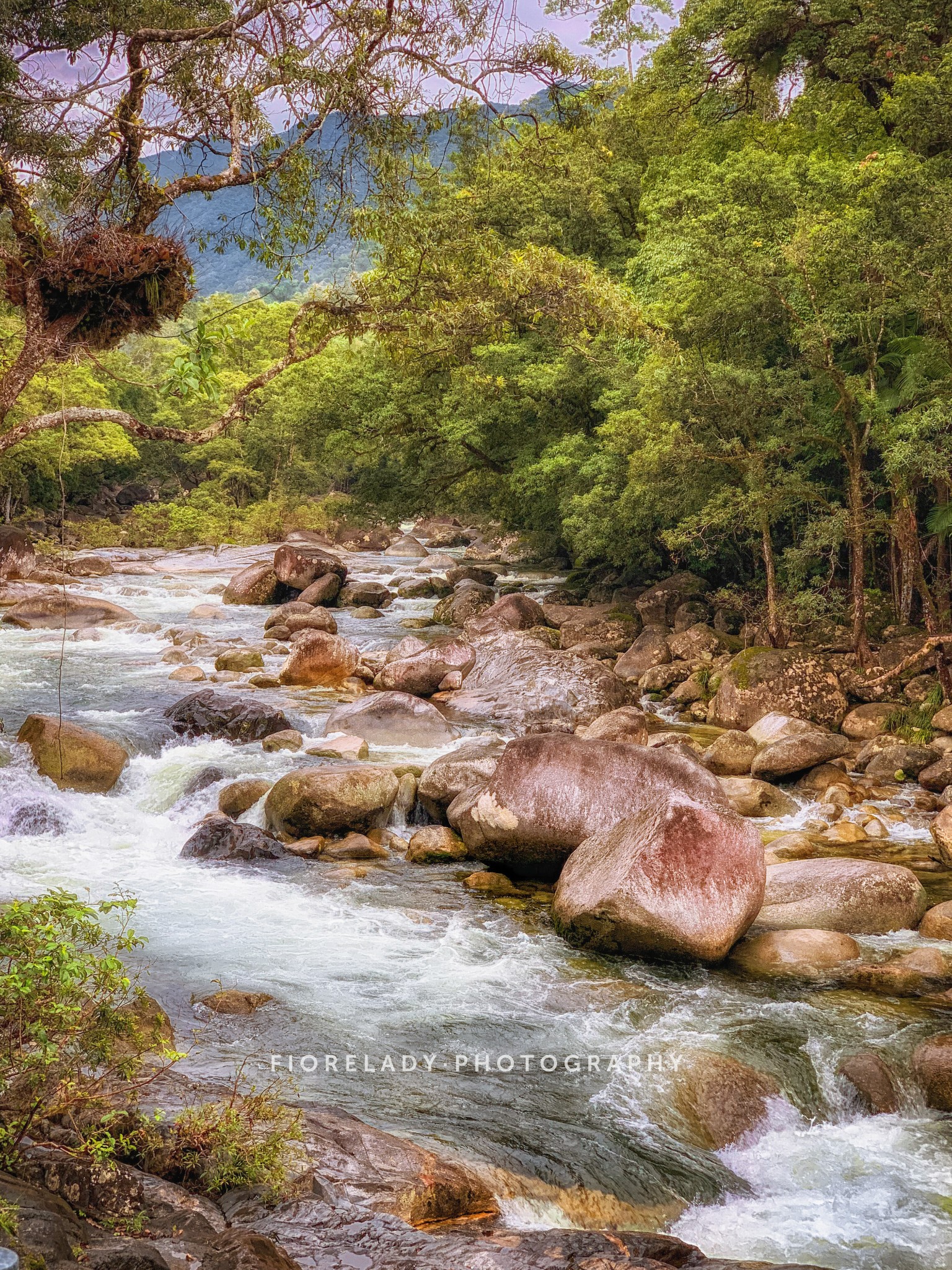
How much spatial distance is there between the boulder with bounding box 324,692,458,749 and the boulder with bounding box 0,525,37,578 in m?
17.0

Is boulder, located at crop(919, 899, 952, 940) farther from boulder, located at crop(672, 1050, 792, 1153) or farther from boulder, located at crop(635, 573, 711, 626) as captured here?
boulder, located at crop(635, 573, 711, 626)

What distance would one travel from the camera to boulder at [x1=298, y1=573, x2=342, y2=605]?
2520 centimetres

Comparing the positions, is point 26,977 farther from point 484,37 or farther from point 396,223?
point 484,37

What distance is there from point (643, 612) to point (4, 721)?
12799 mm

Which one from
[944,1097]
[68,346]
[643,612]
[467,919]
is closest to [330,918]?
[467,919]

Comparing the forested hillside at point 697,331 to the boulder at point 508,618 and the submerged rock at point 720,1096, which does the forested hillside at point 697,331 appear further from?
the submerged rock at point 720,1096

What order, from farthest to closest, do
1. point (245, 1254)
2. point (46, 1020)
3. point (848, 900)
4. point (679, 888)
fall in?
point (848, 900) < point (679, 888) < point (46, 1020) < point (245, 1254)

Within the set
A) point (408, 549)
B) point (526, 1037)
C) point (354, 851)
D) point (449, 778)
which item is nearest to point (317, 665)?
point (449, 778)

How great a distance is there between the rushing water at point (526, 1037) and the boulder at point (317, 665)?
5.94 m

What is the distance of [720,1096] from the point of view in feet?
18.5

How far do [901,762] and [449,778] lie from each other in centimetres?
631

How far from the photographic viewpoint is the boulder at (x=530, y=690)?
14.9m

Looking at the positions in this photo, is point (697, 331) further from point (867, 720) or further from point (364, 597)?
point (364, 597)

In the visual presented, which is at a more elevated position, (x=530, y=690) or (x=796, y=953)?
(x=530, y=690)
